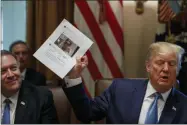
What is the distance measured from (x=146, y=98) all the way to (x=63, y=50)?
591 millimetres

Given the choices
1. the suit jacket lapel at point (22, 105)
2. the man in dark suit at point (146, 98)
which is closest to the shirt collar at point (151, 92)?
the man in dark suit at point (146, 98)

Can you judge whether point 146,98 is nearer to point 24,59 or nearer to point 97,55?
point 97,55

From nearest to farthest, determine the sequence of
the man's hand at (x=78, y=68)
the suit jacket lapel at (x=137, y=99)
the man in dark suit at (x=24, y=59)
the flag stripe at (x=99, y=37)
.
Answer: the man's hand at (x=78, y=68), the suit jacket lapel at (x=137, y=99), the man in dark suit at (x=24, y=59), the flag stripe at (x=99, y=37)

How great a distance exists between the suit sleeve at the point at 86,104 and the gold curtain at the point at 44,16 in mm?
1622

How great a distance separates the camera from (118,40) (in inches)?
123

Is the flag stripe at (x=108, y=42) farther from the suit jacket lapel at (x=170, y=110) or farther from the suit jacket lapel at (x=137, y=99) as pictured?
the suit jacket lapel at (x=170, y=110)

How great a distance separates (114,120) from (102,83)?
0.57 m

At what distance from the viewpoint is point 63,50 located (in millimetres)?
1479

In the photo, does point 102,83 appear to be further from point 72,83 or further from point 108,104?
point 72,83

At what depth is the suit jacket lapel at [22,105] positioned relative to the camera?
68.4 inches

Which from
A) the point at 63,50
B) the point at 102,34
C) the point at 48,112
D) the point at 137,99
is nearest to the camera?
the point at 63,50

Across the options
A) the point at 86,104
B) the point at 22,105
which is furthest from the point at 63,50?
the point at 22,105

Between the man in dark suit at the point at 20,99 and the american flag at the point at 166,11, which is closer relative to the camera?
the man in dark suit at the point at 20,99

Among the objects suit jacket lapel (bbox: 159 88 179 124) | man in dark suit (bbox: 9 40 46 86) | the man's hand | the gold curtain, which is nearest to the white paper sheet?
the man's hand
